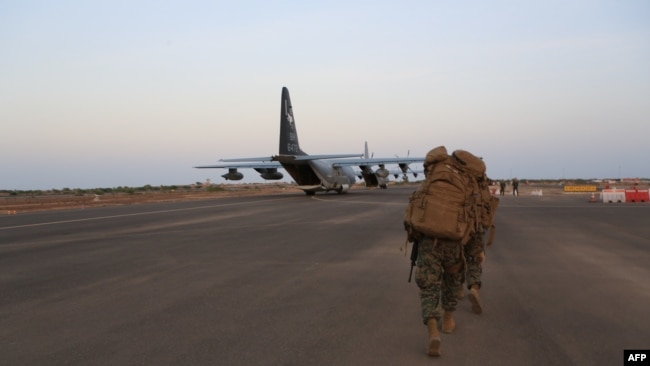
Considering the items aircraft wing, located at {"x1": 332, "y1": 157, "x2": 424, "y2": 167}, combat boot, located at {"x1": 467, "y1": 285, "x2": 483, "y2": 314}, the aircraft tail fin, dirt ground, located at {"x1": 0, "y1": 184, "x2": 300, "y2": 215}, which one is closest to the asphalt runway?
combat boot, located at {"x1": 467, "y1": 285, "x2": 483, "y2": 314}

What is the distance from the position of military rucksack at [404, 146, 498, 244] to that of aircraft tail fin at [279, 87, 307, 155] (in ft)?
106

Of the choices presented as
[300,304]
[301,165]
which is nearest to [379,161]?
[301,165]

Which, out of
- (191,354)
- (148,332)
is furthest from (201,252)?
(191,354)

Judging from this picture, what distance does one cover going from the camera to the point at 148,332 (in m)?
5.78

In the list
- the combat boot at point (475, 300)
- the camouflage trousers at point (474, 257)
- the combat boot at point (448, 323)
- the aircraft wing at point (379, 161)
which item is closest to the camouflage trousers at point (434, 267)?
the combat boot at point (448, 323)

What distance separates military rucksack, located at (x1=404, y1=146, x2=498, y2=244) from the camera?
5.34 metres

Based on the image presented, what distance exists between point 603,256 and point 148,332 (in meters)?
9.17

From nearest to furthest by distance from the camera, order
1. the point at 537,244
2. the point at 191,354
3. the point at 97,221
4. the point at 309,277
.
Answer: the point at 191,354 → the point at 309,277 → the point at 537,244 → the point at 97,221

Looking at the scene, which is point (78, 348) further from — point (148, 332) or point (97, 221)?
point (97, 221)

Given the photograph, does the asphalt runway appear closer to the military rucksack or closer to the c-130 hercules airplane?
the military rucksack

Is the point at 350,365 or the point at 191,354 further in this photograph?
the point at 191,354

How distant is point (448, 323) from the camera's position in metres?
5.80

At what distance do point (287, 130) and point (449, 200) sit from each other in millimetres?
33569

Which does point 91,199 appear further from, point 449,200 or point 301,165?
point 449,200
